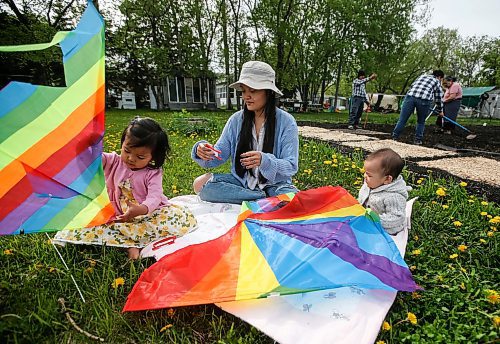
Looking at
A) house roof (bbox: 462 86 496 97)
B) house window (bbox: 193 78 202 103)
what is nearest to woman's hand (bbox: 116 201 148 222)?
house window (bbox: 193 78 202 103)

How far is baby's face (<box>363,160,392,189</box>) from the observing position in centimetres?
197

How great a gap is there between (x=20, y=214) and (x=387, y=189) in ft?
6.39

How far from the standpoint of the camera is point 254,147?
2.42 m

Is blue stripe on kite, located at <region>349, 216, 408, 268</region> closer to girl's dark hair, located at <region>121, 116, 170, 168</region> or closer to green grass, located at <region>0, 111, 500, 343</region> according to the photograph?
green grass, located at <region>0, 111, 500, 343</region>

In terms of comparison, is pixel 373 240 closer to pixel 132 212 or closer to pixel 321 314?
pixel 321 314

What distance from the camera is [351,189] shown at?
2.85 meters

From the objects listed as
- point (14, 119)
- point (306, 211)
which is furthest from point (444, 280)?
point (14, 119)

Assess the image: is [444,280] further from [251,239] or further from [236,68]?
[236,68]

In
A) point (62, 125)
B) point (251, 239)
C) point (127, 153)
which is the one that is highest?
point (62, 125)

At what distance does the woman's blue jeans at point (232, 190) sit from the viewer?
2.39 meters

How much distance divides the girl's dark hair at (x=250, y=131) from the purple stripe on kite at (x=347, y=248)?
0.77 meters

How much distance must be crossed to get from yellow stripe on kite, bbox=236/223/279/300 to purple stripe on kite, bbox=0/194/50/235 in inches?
34.8

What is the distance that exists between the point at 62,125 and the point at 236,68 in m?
19.3

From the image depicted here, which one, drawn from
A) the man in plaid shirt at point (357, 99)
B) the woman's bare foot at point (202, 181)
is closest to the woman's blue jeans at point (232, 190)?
the woman's bare foot at point (202, 181)
